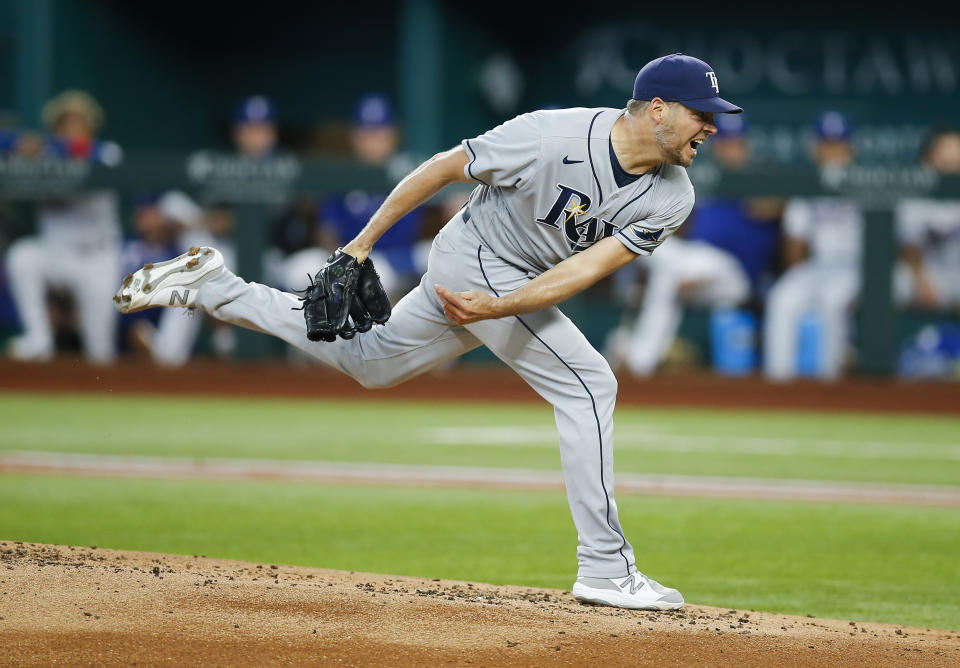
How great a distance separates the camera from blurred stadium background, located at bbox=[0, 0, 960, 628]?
642cm

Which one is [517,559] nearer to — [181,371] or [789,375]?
[789,375]

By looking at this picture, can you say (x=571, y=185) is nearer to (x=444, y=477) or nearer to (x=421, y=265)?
(x=444, y=477)

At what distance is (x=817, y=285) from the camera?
11.6 metres

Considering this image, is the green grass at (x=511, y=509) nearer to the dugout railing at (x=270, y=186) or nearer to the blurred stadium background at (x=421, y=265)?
the blurred stadium background at (x=421, y=265)

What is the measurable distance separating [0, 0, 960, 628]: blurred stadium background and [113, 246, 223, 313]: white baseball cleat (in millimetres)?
1114

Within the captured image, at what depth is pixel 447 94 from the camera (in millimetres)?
16375

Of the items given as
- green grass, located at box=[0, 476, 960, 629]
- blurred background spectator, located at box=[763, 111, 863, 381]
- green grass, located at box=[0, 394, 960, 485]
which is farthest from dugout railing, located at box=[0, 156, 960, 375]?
green grass, located at box=[0, 476, 960, 629]

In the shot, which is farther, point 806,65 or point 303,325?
point 806,65

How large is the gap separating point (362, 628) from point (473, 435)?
6.21m

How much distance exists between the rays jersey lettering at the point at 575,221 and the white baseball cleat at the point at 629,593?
1.17 meters

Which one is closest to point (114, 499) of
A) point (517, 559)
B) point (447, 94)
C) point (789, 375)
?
point (517, 559)

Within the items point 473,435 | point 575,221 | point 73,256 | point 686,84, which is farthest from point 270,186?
point 686,84

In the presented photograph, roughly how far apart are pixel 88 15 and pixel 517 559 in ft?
42.9

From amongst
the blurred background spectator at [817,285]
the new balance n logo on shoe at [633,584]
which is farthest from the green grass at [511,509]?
the blurred background spectator at [817,285]
